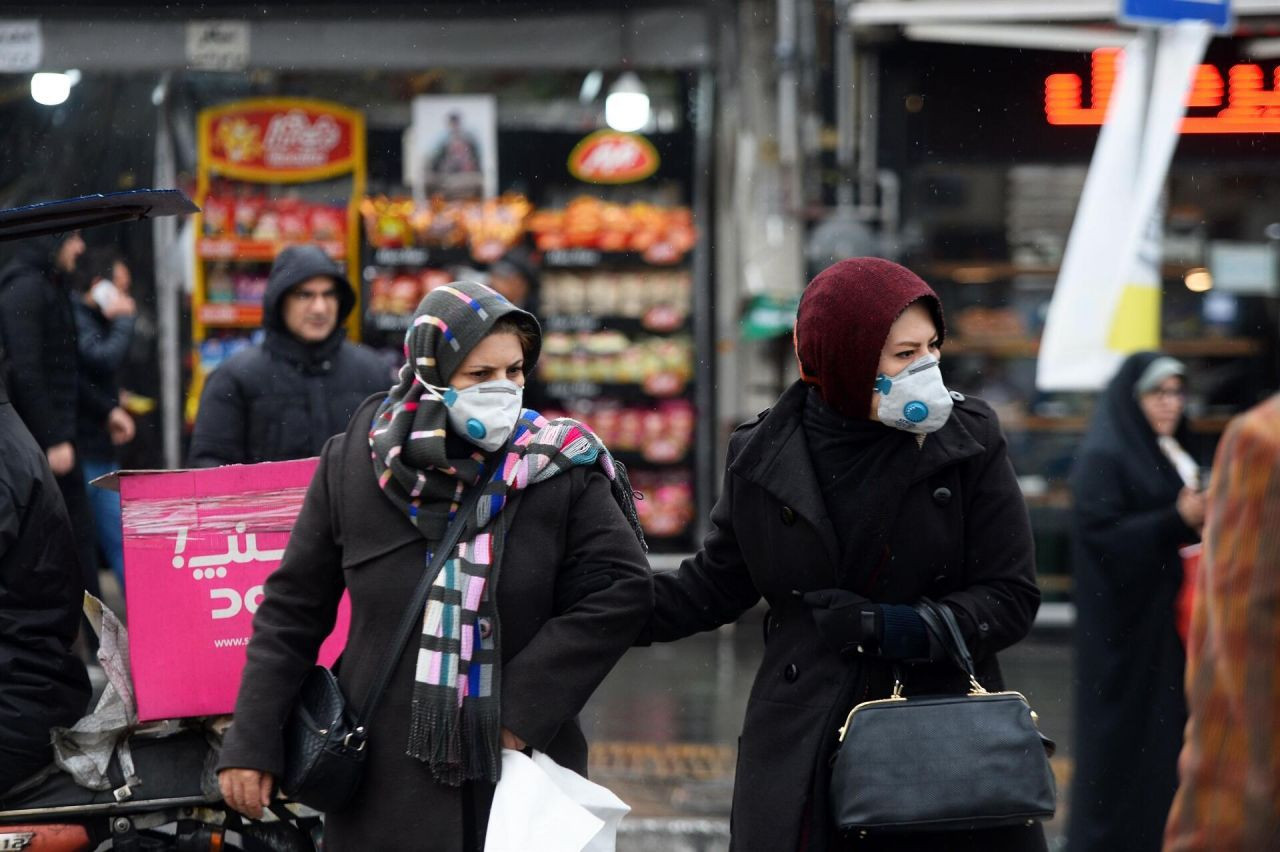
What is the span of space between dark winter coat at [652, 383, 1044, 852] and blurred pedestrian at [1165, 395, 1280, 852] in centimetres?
137

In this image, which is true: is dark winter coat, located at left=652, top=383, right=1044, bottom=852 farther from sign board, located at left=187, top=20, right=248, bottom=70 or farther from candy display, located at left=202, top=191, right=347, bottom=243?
candy display, located at left=202, top=191, right=347, bottom=243

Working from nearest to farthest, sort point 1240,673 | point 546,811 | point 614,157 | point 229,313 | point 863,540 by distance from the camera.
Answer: point 1240,673, point 546,811, point 863,540, point 229,313, point 614,157

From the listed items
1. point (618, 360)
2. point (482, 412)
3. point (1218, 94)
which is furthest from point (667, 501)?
point (482, 412)

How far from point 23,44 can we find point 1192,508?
6712 millimetres

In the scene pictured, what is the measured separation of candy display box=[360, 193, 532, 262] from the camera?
909cm

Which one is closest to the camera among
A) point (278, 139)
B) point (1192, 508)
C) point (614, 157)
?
point (1192, 508)

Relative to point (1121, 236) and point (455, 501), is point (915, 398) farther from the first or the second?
point (1121, 236)

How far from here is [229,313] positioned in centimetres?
902

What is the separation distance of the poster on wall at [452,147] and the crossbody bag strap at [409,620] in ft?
20.5

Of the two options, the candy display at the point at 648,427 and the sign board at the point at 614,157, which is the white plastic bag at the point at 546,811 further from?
the sign board at the point at 614,157

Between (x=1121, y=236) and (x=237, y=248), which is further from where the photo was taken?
(x=237, y=248)

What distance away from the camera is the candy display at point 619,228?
9.27 metres

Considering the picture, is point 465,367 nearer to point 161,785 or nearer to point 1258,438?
point 161,785

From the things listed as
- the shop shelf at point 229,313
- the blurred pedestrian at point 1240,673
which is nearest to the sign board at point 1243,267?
the shop shelf at point 229,313
